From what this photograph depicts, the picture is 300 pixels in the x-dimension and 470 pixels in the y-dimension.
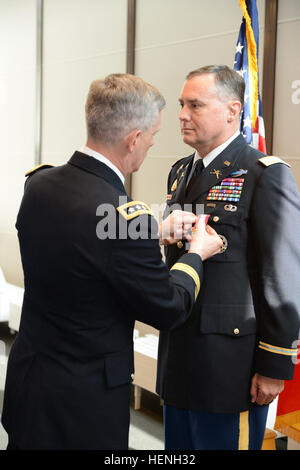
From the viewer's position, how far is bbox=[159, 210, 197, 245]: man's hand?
5.30 ft

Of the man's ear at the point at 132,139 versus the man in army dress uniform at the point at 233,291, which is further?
the man in army dress uniform at the point at 233,291

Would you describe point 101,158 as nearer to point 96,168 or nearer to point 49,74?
point 96,168

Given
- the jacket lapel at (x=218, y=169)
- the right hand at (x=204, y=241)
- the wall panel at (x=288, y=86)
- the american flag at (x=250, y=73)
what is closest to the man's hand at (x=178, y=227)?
the right hand at (x=204, y=241)

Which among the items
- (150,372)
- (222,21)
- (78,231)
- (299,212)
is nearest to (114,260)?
(78,231)

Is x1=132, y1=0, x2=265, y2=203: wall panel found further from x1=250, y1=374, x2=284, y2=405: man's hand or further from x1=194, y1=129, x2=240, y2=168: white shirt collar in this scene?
x1=250, y1=374, x2=284, y2=405: man's hand

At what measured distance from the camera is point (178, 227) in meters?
1.63

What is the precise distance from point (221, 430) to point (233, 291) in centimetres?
45

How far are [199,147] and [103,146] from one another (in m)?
0.54

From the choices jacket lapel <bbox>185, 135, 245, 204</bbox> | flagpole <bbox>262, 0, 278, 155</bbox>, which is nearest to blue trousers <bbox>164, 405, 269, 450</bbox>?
jacket lapel <bbox>185, 135, 245, 204</bbox>

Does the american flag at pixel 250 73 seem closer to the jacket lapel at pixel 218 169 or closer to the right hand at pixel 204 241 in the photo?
the jacket lapel at pixel 218 169

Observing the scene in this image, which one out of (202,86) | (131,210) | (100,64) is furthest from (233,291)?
→ (100,64)

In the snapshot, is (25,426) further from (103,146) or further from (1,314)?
(1,314)

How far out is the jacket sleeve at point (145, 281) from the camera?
1261mm

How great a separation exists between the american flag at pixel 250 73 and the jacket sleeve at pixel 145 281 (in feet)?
4.52
